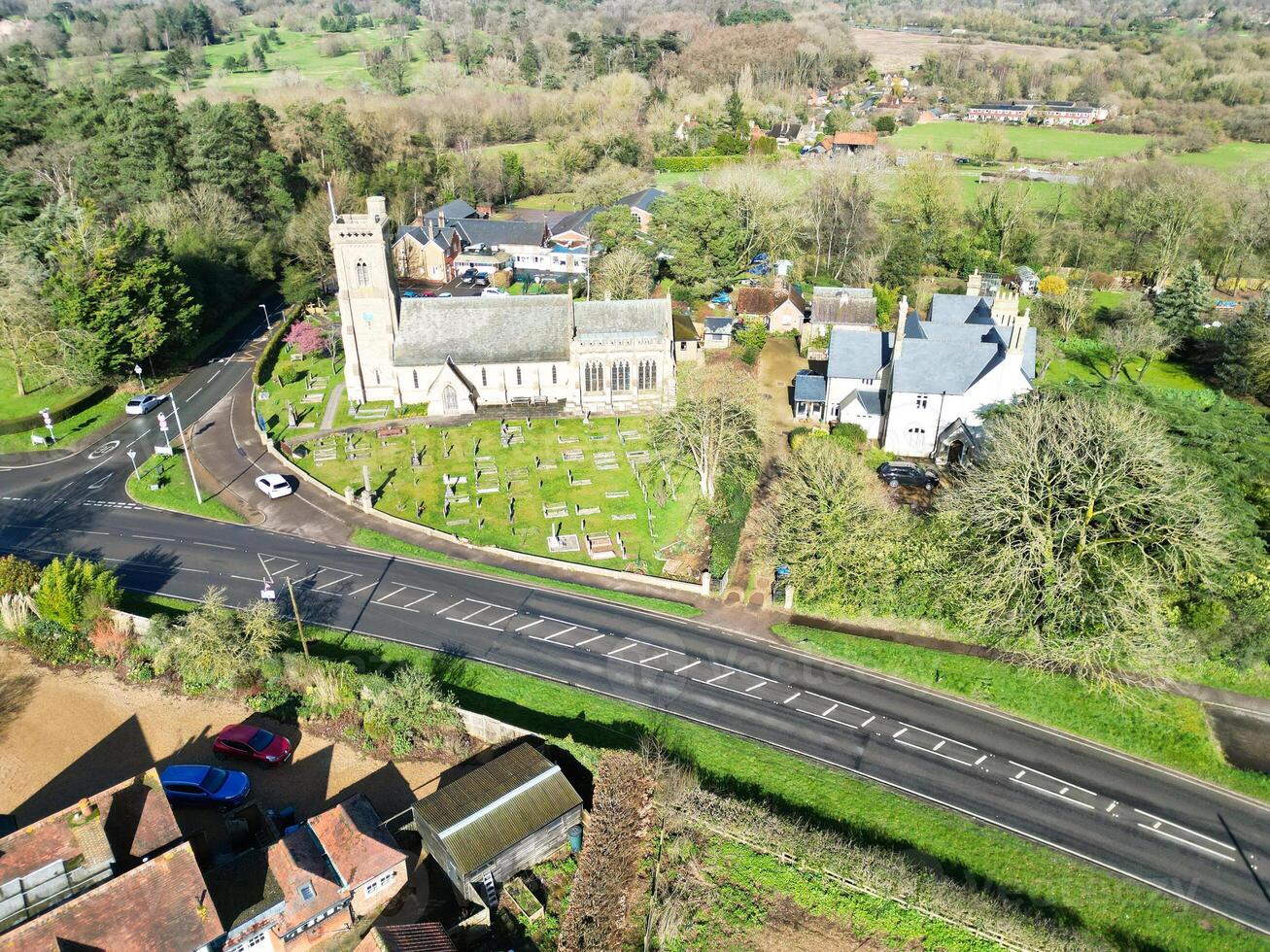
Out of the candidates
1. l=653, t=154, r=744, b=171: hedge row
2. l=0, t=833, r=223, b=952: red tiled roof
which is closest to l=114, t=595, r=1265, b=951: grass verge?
l=0, t=833, r=223, b=952: red tiled roof

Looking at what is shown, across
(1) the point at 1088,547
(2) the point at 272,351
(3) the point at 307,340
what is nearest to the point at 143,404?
(2) the point at 272,351

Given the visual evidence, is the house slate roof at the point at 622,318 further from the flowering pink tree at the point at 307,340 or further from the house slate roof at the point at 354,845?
the house slate roof at the point at 354,845

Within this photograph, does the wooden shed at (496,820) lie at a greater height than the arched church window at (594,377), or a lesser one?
lesser

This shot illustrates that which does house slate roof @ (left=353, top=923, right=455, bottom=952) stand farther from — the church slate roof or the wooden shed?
the church slate roof

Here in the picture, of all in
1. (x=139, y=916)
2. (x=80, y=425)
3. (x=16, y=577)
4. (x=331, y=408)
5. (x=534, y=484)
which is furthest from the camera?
(x=331, y=408)

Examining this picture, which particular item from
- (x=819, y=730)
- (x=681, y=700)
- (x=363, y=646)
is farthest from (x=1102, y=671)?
(x=363, y=646)

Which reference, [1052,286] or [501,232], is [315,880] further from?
[1052,286]

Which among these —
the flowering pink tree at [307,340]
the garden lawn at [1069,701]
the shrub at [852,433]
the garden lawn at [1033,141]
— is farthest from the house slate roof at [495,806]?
the garden lawn at [1033,141]
